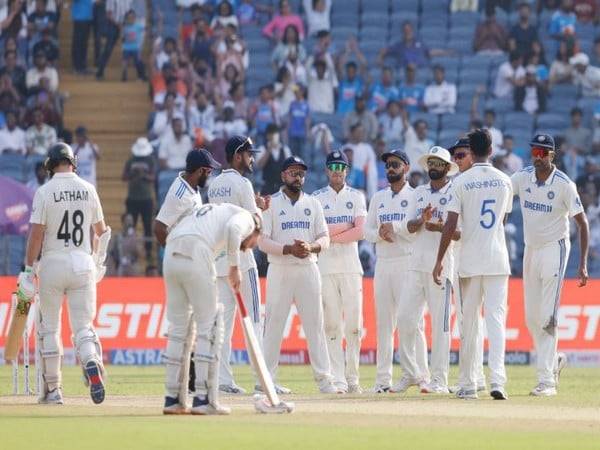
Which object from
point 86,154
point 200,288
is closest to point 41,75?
point 86,154

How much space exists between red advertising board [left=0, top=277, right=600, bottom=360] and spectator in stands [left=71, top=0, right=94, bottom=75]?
33.1 feet

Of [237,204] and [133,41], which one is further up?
[133,41]

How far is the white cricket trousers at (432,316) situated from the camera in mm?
18125

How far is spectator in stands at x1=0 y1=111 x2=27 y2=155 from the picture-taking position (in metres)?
32.3

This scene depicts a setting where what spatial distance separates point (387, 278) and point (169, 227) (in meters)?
3.43

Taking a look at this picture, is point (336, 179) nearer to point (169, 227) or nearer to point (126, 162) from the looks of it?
point (169, 227)

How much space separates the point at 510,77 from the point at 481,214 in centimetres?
1700

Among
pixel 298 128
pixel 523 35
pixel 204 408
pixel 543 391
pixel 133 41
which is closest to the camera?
pixel 204 408

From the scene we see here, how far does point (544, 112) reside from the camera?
3331 cm

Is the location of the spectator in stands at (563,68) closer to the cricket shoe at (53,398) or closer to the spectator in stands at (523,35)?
the spectator in stands at (523,35)

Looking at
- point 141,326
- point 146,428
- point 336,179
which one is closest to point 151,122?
point 141,326

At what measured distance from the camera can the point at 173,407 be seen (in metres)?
14.9

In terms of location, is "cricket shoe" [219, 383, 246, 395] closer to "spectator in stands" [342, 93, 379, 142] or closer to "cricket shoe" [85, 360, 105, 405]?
"cricket shoe" [85, 360, 105, 405]

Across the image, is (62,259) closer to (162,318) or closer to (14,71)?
(162,318)
